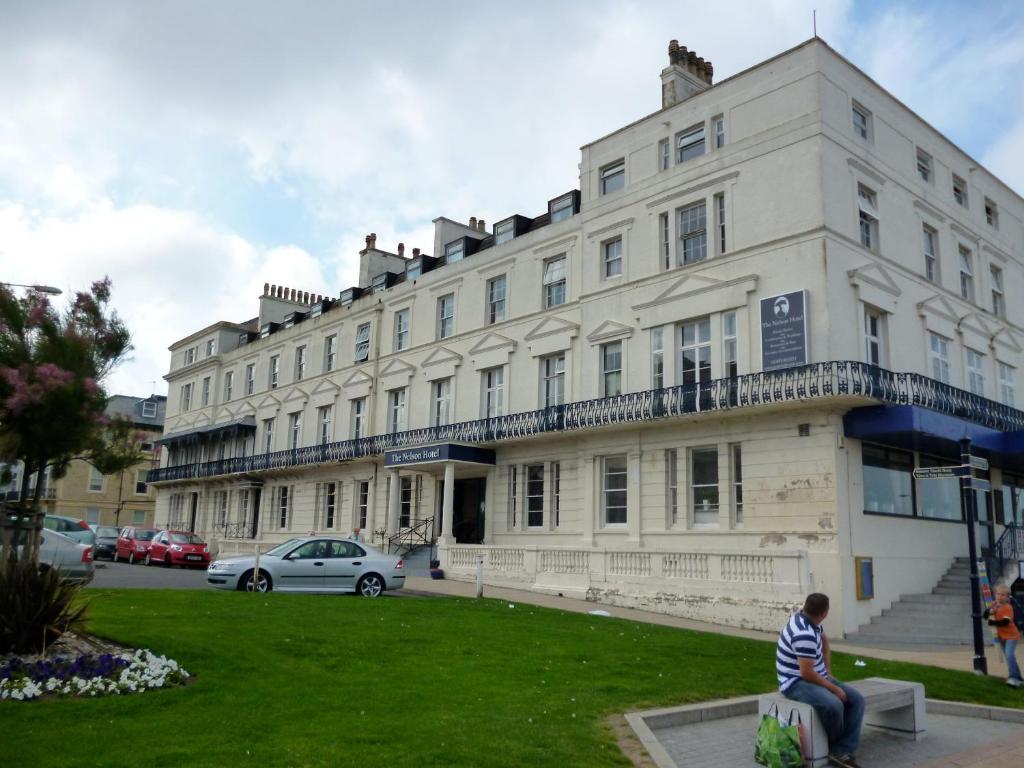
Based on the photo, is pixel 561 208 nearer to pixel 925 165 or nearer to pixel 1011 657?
pixel 925 165

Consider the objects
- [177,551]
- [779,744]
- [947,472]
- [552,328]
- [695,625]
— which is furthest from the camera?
[177,551]

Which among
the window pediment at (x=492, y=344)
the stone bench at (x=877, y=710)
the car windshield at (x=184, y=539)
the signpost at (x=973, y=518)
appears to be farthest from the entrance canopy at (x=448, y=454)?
the stone bench at (x=877, y=710)

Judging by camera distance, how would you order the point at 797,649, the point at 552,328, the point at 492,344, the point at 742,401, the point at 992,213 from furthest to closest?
the point at 492,344 < the point at 992,213 < the point at 552,328 < the point at 742,401 < the point at 797,649

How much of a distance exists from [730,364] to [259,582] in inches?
485

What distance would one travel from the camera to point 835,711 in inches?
285

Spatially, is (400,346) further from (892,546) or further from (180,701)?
(180,701)

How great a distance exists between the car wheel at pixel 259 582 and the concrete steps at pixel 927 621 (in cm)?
1229

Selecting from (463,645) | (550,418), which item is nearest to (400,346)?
(550,418)

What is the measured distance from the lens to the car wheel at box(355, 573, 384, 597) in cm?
1933

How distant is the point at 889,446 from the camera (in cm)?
2083

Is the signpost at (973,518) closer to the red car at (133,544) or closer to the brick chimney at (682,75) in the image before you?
the brick chimney at (682,75)

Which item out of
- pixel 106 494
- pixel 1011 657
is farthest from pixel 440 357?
pixel 106 494

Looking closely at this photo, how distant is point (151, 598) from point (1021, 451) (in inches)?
795

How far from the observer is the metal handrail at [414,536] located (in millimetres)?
30531
